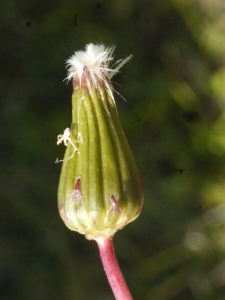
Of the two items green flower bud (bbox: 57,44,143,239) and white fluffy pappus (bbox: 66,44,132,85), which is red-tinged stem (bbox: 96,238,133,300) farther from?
white fluffy pappus (bbox: 66,44,132,85)

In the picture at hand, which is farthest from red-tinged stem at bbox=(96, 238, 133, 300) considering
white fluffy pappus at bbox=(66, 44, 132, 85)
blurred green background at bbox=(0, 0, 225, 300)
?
blurred green background at bbox=(0, 0, 225, 300)

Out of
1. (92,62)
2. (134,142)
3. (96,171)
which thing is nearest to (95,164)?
(96,171)

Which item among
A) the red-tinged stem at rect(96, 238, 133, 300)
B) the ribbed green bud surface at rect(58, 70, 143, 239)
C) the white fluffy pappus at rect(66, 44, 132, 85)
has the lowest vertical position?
the red-tinged stem at rect(96, 238, 133, 300)

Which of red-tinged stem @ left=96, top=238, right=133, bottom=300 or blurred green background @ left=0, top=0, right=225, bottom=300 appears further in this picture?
blurred green background @ left=0, top=0, right=225, bottom=300

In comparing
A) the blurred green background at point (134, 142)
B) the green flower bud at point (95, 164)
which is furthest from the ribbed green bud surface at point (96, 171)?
the blurred green background at point (134, 142)

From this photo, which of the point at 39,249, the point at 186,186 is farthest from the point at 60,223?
the point at 186,186
